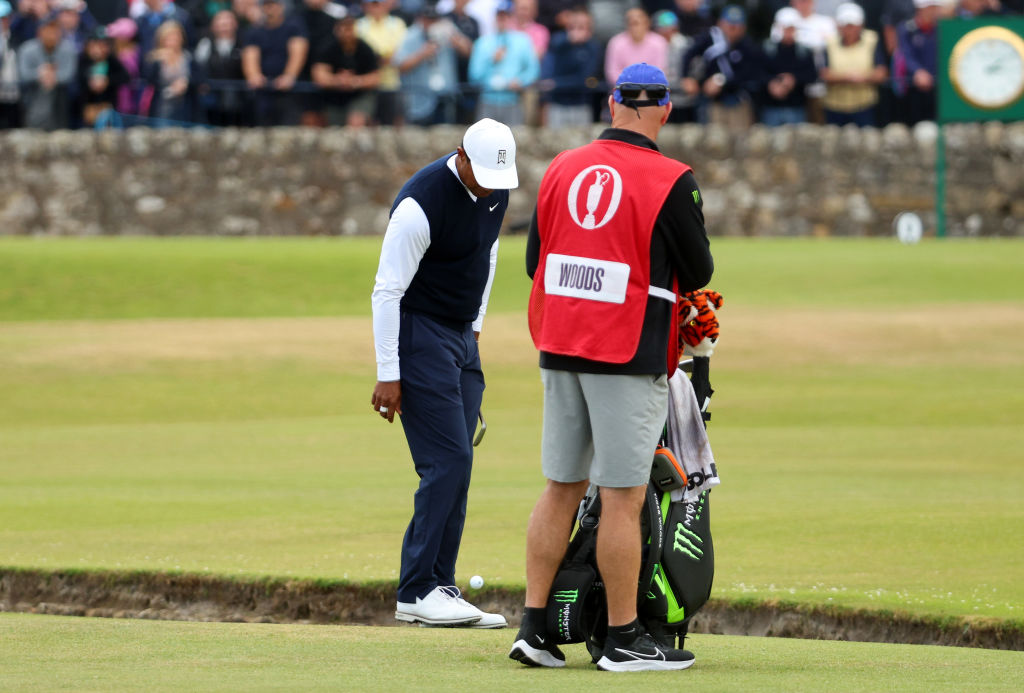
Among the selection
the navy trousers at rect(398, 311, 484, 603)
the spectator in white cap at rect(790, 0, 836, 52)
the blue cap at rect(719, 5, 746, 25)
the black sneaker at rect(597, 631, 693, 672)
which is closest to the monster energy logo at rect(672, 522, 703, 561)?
the black sneaker at rect(597, 631, 693, 672)

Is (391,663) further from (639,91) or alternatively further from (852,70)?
(852,70)

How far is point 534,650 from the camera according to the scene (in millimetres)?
6453

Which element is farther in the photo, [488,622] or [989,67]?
[989,67]

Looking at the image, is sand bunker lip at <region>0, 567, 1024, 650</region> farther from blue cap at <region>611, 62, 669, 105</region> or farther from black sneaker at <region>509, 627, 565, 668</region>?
blue cap at <region>611, 62, 669, 105</region>

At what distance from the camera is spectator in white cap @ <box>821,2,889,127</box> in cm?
2766

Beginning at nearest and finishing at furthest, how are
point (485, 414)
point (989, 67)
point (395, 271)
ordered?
point (395, 271) → point (485, 414) → point (989, 67)

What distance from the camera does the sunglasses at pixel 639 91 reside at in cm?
638

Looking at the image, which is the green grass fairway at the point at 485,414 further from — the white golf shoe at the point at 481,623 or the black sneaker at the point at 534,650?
the black sneaker at the point at 534,650

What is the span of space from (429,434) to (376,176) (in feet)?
71.3

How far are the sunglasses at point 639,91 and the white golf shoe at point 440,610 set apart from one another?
250 centimetres

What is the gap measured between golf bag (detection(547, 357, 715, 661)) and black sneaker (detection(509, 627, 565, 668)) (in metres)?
0.04

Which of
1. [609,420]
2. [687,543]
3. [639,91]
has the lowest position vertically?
[687,543]

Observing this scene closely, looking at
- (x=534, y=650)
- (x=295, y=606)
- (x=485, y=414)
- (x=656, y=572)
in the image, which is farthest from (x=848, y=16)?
(x=534, y=650)

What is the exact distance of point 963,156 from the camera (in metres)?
29.9
